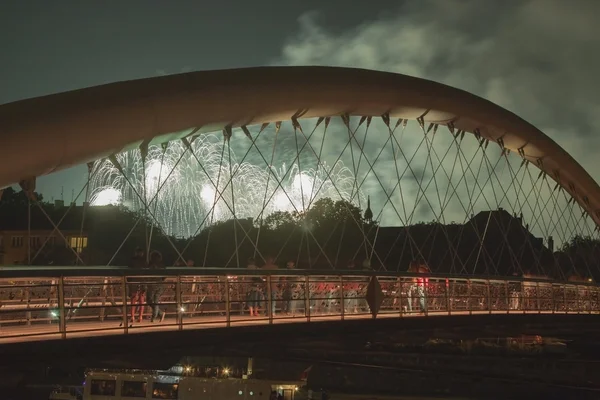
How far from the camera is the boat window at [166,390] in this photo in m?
36.7

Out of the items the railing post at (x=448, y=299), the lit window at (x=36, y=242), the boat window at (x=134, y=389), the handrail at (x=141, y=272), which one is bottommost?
the boat window at (x=134, y=389)

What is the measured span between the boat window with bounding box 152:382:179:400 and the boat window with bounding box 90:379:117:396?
201cm

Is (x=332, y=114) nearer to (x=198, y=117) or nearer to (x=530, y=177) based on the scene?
(x=198, y=117)

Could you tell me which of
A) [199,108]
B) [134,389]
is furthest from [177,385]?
[199,108]

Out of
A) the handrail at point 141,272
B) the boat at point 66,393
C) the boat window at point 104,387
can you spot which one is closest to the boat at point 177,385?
the boat window at point 104,387

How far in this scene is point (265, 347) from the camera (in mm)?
19594

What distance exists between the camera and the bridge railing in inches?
576

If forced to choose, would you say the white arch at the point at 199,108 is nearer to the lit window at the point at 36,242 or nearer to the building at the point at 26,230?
the building at the point at 26,230

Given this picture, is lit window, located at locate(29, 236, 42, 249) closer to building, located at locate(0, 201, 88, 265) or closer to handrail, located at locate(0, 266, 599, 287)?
building, located at locate(0, 201, 88, 265)

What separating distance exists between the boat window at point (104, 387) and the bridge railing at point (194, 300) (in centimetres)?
1596

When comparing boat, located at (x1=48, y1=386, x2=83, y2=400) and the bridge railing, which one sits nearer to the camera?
the bridge railing

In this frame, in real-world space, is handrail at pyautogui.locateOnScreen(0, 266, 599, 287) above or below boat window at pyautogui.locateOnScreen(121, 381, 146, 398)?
above

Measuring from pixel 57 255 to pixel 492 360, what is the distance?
28475 mm

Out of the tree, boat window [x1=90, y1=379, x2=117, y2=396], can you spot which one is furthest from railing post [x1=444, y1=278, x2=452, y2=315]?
the tree
